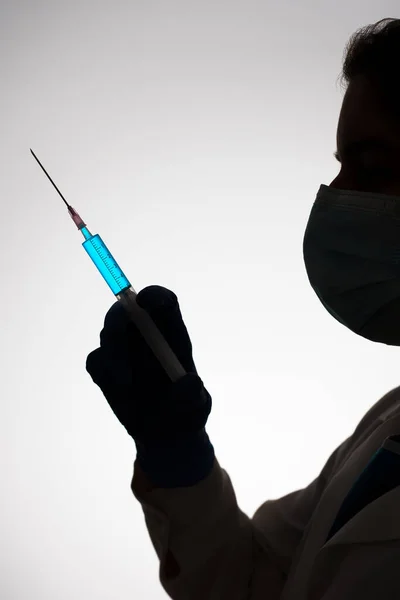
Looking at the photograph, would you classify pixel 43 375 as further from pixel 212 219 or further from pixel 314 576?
pixel 314 576

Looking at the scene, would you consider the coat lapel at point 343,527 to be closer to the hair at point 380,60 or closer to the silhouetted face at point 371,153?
the silhouetted face at point 371,153

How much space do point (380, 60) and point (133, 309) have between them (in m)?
0.56

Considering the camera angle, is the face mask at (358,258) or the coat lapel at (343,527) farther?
the face mask at (358,258)

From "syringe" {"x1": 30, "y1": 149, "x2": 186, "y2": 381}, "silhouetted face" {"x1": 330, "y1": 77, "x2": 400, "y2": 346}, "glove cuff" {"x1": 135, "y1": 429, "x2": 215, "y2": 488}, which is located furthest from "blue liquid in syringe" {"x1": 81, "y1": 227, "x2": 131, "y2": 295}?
"silhouetted face" {"x1": 330, "y1": 77, "x2": 400, "y2": 346}

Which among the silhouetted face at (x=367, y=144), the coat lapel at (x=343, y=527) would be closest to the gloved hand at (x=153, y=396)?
→ the coat lapel at (x=343, y=527)

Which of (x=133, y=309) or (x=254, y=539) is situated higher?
(x=133, y=309)

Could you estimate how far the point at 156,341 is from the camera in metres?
0.63

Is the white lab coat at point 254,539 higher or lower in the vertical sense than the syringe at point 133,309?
lower

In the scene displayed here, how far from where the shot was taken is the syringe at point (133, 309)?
0.63m

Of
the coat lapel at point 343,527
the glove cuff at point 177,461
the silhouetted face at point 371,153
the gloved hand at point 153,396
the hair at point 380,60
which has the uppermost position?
the hair at point 380,60

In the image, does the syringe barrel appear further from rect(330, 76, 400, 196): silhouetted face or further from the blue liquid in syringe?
rect(330, 76, 400, 196): silhouetted face

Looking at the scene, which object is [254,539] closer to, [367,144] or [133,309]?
[133,309]

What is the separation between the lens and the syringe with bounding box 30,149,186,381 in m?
0.63

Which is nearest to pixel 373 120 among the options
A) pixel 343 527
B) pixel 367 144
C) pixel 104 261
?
pixel 367 144
